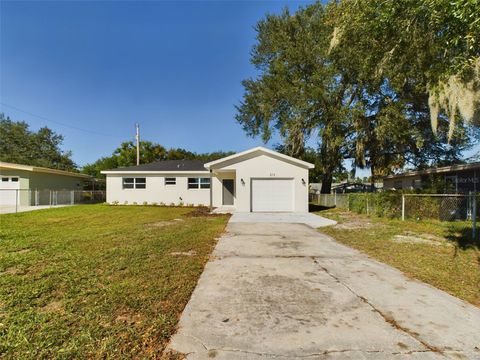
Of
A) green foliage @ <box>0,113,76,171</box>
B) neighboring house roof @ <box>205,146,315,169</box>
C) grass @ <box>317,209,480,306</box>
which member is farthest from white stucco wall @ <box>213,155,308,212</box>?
green foliage @ <box>0,113,76,171</box>

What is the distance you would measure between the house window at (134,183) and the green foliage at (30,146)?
27153 millimetres

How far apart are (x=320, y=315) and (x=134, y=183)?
63.3ft

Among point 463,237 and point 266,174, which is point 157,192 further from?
point 463,237

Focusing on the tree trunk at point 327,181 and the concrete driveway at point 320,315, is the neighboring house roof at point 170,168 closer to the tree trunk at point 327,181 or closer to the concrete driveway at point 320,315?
the tree trunk at point 327,181

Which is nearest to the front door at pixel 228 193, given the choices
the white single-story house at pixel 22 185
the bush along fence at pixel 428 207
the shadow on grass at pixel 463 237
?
the bush along fence at pixel 428 207

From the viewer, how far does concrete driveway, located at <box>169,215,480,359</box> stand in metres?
2.39

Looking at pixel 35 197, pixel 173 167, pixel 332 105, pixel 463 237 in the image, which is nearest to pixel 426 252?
pixel 463 237

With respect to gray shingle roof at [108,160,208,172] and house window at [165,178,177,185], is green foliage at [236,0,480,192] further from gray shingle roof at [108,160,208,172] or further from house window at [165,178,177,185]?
house window at [165,178,177,185]

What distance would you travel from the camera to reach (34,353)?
2271 millimetres

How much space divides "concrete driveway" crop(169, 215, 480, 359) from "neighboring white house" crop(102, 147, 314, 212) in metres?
9.81

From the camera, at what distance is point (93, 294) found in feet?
11.6

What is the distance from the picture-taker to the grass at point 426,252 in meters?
4.25

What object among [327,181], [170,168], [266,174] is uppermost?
[170,168]

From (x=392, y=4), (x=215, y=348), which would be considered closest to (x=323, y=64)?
(x=392, y=4)
